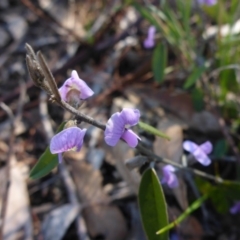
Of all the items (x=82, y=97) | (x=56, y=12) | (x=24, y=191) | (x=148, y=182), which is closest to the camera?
(x=82, y=97)

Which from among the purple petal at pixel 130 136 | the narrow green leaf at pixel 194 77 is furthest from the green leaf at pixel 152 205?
the narrow green leaf at pixel 194 77

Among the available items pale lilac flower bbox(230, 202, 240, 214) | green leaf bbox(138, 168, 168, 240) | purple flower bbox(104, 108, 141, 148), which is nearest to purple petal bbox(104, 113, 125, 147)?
purple flower bbox(104, 108, 141, 148)

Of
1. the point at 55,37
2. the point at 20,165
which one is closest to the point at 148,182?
the point at 20,165

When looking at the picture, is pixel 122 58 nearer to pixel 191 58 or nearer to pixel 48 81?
pixel 191 58

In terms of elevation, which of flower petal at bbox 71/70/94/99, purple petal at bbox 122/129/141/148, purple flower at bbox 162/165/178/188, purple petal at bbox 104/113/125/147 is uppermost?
flower petal at bbox 71/70/94/99

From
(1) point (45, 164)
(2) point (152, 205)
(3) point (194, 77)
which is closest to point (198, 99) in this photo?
(3) point (194, 77)

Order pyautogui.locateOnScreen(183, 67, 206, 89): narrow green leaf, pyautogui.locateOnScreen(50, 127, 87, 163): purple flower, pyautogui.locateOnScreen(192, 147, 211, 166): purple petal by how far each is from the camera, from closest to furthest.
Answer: pyautogui.locateOnScreen(50, 127, 87, 163): purple flower, pyautogui.locateOnScreen(192, 147, 211, 166): purple petal, pyautogui.locateOnScreen(183, 67, 206, 89): narrow green leaf

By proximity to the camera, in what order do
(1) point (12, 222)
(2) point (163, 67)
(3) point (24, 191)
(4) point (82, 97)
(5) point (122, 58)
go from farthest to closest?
(5) point (122, 58)
(2) point (163, 67)
(3) point (24, 191)
(1) point (12, 222)
(4) point (82, 97)

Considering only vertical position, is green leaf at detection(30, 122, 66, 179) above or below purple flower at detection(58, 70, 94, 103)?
below

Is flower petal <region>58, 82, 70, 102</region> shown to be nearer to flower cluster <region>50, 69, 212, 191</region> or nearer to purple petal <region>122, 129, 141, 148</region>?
flower cluster <region>50, 69, 212, 191</region>
